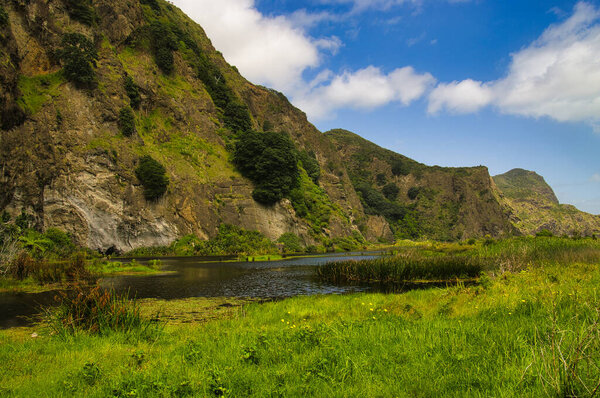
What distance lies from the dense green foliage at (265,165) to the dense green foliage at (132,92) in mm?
23387

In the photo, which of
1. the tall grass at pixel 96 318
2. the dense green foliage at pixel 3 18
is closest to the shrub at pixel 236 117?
the dense green foliage at pixel 3 18

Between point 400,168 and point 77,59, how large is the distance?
461 feet

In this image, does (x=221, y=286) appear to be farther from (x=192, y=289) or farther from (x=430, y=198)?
(x=430, y=198)

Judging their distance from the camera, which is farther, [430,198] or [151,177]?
[430,198]

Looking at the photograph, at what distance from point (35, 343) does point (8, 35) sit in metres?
55.7

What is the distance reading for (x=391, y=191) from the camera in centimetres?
15600

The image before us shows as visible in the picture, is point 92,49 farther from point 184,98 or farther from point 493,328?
point 493,328

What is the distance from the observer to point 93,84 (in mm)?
56406

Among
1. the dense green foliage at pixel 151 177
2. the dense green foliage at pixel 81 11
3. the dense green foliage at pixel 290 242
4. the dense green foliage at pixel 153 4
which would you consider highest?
the dense green foliage at pixel 153 4

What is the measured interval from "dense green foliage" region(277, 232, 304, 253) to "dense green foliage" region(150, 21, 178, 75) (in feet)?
161

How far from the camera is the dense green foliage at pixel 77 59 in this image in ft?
177

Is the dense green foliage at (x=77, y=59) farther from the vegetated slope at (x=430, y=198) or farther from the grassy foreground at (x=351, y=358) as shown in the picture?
the vegetated slope at (x=430, y=198)

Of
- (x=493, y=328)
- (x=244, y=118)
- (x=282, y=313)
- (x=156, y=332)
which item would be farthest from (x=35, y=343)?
(x=244, y=118)

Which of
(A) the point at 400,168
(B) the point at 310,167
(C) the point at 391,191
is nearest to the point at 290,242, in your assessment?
(B) the point at 310,167
